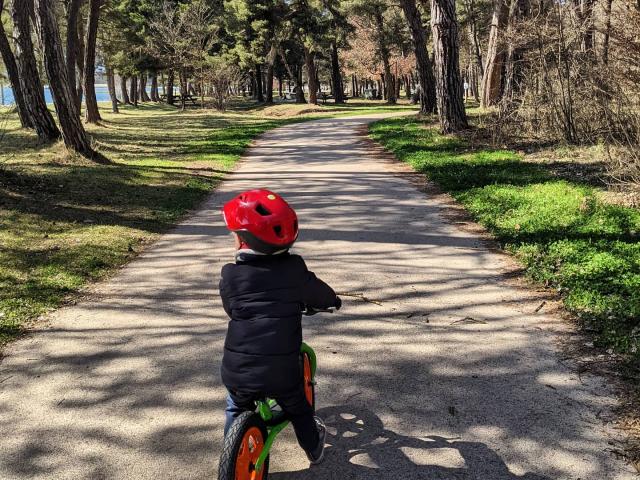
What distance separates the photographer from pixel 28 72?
14188 millimetres

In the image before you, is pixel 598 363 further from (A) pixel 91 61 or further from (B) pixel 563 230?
(A) pixel 91 61

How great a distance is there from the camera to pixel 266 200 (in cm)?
259

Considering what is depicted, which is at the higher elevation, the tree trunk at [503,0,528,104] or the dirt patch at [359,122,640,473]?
the tree trunk at [503,0,528,104]

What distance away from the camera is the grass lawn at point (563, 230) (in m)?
4.56

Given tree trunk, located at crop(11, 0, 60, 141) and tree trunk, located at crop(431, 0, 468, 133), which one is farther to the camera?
tree trunk, located at crop(431, 0, 468, 133)

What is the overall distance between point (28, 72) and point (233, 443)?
581 inches

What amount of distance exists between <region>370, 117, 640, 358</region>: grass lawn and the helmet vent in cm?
289

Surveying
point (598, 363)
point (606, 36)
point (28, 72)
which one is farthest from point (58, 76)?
point (598, 363)

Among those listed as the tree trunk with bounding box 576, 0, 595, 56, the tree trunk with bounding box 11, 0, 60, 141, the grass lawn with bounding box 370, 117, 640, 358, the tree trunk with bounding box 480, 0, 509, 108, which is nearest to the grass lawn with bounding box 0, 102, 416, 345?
the tree trunk with bounding box 11, 0, 60, 141

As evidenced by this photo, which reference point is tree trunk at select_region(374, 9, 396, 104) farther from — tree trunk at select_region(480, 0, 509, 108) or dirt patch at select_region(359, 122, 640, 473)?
dirt patch at select_region(359, 122, 640, 473)

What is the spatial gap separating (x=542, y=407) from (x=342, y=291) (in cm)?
237

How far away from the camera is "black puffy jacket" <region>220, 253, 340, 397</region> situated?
256cm

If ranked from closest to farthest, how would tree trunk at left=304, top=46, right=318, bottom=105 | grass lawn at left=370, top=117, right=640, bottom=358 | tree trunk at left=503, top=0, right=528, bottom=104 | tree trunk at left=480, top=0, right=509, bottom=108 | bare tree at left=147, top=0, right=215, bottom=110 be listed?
grass lawn at left=370, top=117, right=640, bottom=358 < tree trunk at left=503, top=0, right=528, bottom=104 < tree trunk at left=480, top=0, right=509, bottom=108 < bare tree at left=147, top=0, right=215, bottom=110 < tree trunk at left=304, top=46, right=318, bottom=105

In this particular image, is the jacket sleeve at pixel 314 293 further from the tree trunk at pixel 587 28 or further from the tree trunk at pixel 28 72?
the tree trunk at pixel 28 72
